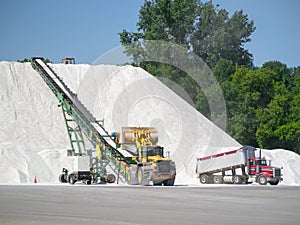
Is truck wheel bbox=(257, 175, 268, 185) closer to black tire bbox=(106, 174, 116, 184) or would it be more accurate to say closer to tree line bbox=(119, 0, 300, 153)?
black tire bbox=(106, 174, 116, 184)

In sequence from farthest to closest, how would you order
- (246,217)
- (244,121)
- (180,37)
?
(180,37) < (244,121) < (246,217)

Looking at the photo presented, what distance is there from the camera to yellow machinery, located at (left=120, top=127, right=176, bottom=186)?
1457 inches

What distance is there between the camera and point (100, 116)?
50.7 m

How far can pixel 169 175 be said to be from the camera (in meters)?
37.3

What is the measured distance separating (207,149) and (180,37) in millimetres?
38830

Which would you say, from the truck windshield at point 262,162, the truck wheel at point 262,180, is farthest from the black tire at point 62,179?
the truck windshield at point 262,162

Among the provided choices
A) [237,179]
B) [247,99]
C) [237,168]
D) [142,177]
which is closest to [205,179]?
[237,168]

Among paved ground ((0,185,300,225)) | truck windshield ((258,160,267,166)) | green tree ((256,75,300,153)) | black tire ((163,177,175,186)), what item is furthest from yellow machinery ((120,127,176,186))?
green tree ((256,75,300,153))

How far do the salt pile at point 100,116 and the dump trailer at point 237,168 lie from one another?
5.10 feet

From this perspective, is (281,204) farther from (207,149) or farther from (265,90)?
(265,90)

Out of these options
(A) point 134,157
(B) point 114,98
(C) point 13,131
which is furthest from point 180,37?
(A) point 134,157

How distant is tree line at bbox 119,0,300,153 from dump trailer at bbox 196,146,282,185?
849 inches

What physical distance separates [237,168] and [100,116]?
516 inches

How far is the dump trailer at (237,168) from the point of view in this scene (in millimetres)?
41812
